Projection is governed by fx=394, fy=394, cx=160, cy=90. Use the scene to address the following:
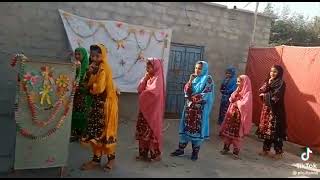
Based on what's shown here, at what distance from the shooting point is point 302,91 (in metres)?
7.11

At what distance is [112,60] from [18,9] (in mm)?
1900

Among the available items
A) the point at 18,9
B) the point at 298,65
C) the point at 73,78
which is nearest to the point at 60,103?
the point at 73,78

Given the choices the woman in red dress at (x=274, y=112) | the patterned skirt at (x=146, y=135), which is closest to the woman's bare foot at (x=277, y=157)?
the woman in red dress at (x=274, y=112)

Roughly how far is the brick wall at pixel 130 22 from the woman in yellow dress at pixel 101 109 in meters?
1.11

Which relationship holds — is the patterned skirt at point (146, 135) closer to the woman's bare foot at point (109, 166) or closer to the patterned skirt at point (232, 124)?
the woman's bare foot at point (109, 166)

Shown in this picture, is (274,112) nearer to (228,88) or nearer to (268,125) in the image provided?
(268,125)

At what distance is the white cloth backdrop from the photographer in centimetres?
716

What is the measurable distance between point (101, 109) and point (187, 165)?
152 cm

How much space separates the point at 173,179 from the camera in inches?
181

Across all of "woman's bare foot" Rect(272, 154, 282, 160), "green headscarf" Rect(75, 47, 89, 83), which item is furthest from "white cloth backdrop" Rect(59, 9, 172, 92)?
"woman's bare foot" Rect(272, 154, 282, 160)

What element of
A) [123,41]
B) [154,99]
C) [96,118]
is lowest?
[96,118]

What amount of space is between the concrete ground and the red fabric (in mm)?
389

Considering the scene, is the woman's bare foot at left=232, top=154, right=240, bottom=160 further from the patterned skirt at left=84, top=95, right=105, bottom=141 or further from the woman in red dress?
the patterned skirt at left=84, top=95, right=105, bottom=141

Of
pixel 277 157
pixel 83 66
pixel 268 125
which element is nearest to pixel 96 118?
pixel 83 66
